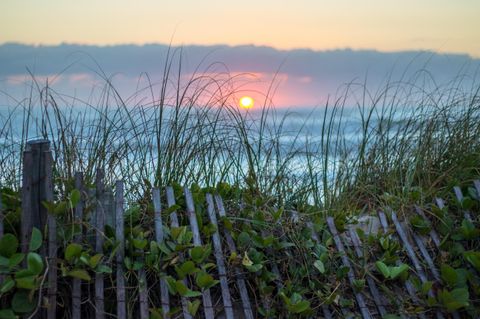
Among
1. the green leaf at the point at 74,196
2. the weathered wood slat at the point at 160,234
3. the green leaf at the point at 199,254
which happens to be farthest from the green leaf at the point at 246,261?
the green leaf at the point at 74,196

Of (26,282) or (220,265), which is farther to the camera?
(220,265)

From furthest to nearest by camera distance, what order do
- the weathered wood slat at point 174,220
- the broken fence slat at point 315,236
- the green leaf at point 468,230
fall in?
the green leaf at point 468,230
the broken fence slat at point 315,236
the weathered wood slat at point 174,220

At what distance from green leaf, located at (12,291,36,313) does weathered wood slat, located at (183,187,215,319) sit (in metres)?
0.77

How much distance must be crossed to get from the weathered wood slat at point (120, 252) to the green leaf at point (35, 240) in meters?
0.36

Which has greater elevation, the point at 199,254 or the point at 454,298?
the point at 199,254

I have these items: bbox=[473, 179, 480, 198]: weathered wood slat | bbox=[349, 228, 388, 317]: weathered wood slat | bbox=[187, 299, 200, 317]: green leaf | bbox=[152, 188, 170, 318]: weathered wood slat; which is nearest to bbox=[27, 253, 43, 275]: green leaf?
bbox=[152, 188, 170, 318]: weathered wood slat

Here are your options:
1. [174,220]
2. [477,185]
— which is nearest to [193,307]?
[174,220]

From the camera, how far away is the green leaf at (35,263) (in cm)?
271

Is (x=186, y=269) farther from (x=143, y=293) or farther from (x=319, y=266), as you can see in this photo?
(x=319, y=266)

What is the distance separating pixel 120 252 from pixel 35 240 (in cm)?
40

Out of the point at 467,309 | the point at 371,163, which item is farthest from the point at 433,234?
the point at 371,163

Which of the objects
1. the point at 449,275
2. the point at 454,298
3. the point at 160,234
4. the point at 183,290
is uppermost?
the point at 160,234

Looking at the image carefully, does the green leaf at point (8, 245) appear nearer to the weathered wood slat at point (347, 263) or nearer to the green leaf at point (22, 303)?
the green leaf at point (22, 303)

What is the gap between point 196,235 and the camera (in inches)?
124
